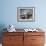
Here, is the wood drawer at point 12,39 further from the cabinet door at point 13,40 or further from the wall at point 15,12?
the wall at point 15,12

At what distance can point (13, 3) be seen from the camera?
4.40 meters

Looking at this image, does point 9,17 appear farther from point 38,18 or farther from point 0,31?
point 38,18

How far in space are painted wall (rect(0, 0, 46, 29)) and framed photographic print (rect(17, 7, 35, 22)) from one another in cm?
10

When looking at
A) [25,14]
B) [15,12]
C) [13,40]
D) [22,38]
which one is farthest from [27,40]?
[15,12]

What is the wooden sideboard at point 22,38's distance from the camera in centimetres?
396

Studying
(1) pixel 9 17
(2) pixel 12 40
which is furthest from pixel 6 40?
(1) pixel 9 17

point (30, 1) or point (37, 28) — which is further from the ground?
point (30, 1)

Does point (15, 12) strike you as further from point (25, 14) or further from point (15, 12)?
point (25, 14)

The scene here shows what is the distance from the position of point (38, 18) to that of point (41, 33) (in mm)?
661

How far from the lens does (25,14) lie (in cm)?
445

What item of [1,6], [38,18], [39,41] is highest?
[1,6]

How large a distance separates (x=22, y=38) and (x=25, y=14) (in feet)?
2.91

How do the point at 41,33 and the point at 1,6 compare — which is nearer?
the point at 41,33

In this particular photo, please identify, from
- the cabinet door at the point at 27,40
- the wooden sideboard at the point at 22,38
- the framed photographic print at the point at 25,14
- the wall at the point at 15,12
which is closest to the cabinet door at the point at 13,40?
the wooden sideboard at the point at 22,38
